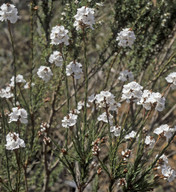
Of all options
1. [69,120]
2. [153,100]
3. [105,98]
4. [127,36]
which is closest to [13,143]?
[69,120]

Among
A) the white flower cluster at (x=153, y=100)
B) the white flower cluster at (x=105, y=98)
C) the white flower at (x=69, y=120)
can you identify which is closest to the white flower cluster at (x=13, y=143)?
the white flower at (x=69, y=120)

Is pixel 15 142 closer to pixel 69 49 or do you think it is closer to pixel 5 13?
pixel 5 13

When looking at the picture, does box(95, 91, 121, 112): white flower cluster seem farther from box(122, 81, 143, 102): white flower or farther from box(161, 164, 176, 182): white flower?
box(161, 164, 176, 182): white flower

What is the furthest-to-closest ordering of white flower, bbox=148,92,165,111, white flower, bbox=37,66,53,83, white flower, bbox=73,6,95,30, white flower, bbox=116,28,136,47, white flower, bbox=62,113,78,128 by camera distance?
white flower, bbox=37,66,53,83 < white flower, bbox=116,28,136,47 < white flower, bbox=62,113,78,128 < white flower, bbox=73,6,95,30 < white flower, bbox=148,92,165,111

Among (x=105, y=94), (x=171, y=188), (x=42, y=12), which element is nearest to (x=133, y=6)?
(x=42, y=12)

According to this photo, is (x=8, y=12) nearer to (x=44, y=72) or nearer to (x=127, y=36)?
(x=44, y=72)

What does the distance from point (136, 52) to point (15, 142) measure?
206 centimetres

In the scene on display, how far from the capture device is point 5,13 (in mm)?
2105

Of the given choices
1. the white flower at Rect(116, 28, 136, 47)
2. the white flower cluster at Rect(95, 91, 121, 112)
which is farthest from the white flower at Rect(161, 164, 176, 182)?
the white flower at Rect(116, 28, 136, 47)

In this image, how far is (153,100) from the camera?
78.2 inches

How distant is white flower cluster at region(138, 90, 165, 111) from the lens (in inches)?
78.2

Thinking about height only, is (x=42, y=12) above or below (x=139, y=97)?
above

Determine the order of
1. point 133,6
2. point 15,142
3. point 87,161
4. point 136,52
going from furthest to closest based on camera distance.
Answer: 1. point 136,52
2. point 133,6
3. point 87,161
4. point 15,142

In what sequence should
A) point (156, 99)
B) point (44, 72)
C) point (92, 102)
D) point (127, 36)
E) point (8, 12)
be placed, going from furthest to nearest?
point (92, 102) → point (44, 72) → point (127, 36) → point (8, 12) → point (156, 99)
